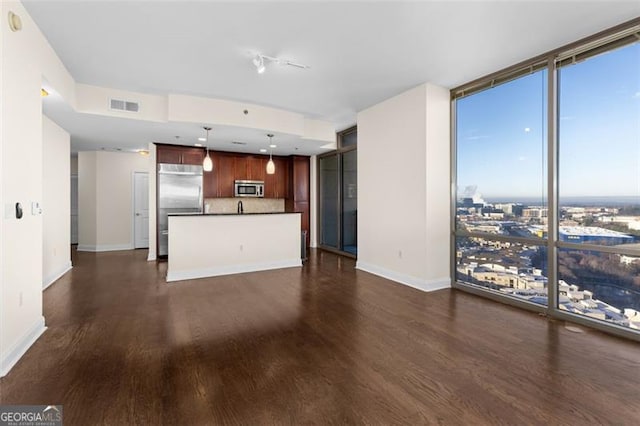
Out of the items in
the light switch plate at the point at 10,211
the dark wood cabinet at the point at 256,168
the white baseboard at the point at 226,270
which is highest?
the dark wood cabinet at the point at 256,168

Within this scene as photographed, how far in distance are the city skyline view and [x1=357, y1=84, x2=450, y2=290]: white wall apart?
0.51 meters

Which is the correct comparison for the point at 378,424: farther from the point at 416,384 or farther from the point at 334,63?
the point at 334,63

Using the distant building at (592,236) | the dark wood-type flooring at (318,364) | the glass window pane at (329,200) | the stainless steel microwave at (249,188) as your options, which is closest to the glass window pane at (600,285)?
the distant building at (592,236)

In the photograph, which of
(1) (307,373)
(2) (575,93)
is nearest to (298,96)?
(2) (575,93)

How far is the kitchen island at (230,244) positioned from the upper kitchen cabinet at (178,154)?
2453 mm

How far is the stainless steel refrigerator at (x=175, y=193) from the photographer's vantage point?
264 inches

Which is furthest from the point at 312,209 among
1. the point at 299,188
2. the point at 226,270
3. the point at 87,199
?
the point at 87,199

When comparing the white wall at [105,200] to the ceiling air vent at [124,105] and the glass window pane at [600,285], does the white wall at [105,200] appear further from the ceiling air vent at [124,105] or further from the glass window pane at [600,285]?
the glass window pane at [600,285]

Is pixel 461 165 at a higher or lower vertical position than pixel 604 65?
lower

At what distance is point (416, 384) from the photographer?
2105mm

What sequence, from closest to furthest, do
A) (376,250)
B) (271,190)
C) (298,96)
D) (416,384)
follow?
(416,384), (298,96), (376,250), (271,190)

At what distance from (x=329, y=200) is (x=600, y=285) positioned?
5.76 meters

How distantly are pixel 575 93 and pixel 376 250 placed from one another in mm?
3310

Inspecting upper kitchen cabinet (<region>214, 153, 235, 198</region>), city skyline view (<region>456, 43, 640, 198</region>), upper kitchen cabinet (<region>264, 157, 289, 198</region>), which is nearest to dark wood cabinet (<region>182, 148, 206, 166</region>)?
Result: upper kitchen cabinet (<region>214, 153, 235, 198</region>)
